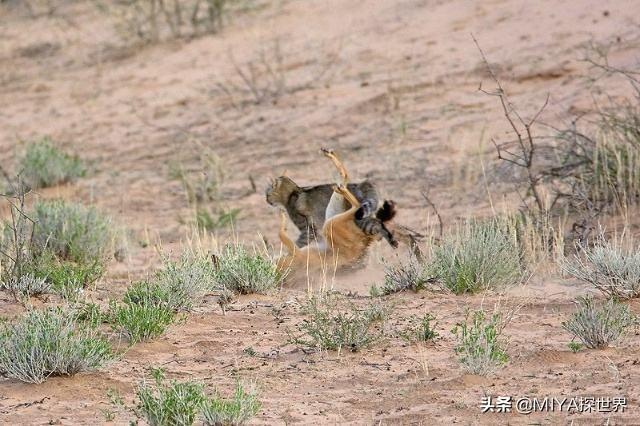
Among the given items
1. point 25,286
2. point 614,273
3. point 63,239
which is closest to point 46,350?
point 25,286

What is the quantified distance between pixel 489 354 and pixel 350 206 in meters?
2.27

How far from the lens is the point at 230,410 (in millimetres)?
4469

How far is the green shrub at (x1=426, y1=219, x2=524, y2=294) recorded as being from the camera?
6543mm

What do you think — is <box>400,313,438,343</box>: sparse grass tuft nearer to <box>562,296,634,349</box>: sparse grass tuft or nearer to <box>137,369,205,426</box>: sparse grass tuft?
<box>562,296,634,349</box>: sparse grass tuft

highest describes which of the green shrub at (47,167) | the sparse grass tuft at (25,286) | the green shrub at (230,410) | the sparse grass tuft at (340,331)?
the green shrub at (230,410)

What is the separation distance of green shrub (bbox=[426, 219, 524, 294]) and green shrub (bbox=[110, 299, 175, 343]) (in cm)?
166

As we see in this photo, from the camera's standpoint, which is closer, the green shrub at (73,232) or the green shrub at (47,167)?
the green shrub at (73,232)

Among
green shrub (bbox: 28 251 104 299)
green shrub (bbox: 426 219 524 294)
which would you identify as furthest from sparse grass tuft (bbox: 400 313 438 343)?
green shrub (bbox: 28 251 104 299)

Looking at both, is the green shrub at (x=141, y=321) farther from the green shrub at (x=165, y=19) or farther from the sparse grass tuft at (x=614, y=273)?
the green shrub at (x=165, y=19)

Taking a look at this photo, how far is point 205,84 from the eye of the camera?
14375 mm

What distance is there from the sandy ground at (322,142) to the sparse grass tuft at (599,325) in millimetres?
70

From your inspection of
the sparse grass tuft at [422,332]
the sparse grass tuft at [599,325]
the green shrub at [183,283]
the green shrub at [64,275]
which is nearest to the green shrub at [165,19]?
the green shrub at [64,275]

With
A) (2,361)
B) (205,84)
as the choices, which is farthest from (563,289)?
(205,84)

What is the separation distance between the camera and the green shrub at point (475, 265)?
654cm
